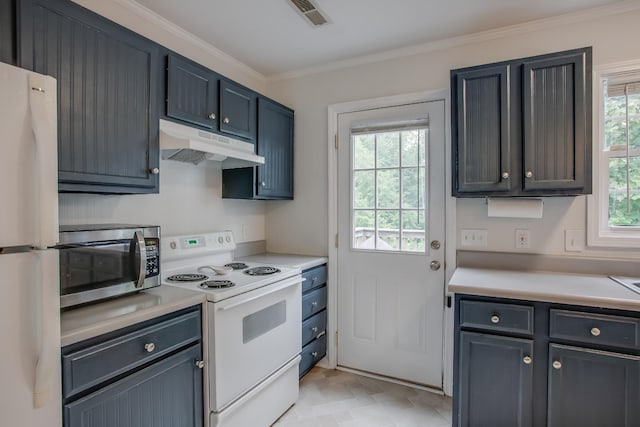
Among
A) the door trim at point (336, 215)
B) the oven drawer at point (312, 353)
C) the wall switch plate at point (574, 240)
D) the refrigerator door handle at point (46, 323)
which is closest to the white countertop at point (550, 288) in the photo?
the wall switch plate at point (574, 240)

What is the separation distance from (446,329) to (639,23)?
219 centimetres

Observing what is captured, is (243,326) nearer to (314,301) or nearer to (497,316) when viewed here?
(314,301)

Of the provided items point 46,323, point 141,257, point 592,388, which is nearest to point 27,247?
point 46,323

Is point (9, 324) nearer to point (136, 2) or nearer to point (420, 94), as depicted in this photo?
point (136, 2)

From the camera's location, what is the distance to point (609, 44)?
2.05 m

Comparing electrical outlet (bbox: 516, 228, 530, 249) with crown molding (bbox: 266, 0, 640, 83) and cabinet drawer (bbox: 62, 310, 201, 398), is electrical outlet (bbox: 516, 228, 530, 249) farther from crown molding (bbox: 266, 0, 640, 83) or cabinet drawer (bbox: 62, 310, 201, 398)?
cabinet drawer (bbox: 62, 310, 201, 398)

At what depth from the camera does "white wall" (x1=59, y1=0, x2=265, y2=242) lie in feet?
5.99

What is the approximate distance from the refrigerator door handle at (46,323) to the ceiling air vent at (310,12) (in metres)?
1.75

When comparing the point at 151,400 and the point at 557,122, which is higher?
the point at 557,122

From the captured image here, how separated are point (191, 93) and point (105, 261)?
1.06 metres

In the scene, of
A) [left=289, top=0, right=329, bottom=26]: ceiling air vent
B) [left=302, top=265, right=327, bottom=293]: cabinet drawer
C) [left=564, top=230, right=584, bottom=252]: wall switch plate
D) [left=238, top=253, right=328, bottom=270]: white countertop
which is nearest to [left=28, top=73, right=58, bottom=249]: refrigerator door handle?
[left=289, top=0, right=329, bottom=26]: ceiling air vent

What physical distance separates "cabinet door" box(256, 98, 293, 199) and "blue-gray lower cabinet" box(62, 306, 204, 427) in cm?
123

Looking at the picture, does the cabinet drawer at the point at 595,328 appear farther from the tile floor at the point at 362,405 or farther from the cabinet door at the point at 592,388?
the tile floor at the point at 362,405

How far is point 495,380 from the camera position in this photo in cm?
176
